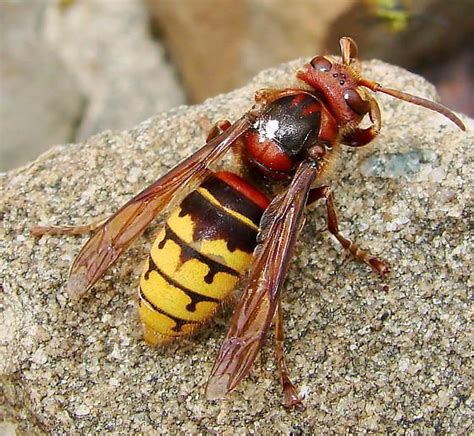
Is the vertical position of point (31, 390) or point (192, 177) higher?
point (192, 177)

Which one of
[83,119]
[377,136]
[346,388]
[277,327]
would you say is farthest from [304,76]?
[83,119]

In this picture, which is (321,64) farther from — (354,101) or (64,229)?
(64,229)

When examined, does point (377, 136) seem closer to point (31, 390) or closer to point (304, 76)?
point (304, 76)

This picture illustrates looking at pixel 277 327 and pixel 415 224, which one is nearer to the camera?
pixel 277 327

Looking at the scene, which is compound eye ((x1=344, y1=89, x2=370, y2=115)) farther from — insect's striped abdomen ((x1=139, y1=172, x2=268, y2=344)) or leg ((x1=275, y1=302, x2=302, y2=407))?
A: leg ((x1=275, y1=302, x2=302, y2=407))

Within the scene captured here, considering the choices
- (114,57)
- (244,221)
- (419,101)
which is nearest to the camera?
(244,221)

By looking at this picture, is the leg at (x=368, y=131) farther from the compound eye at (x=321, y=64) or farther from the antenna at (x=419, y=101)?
the compound eye at (x=321, y=64)

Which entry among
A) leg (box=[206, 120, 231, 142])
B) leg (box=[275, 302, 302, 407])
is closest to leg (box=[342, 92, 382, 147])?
leg (box=[206, 120, 231, 142])

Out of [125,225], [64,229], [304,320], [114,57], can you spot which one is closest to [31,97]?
[114,57]
